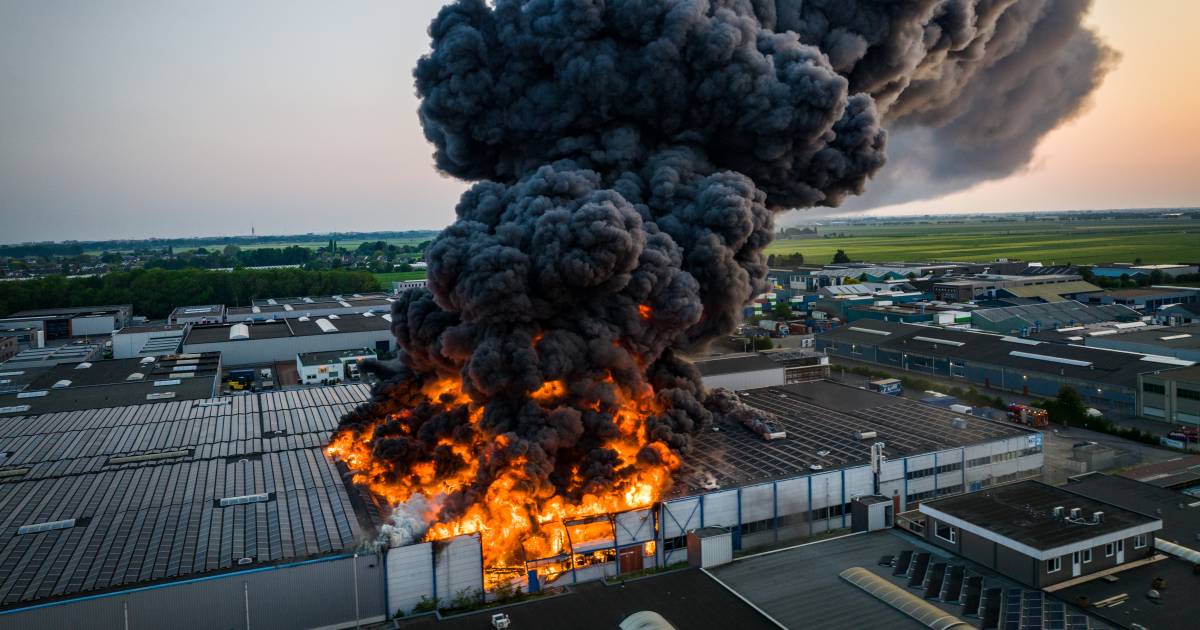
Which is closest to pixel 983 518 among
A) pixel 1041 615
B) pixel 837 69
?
pixel 1041 615

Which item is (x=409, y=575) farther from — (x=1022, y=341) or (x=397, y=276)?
(x=397, y=276)

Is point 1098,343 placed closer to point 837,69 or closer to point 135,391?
point 837,69

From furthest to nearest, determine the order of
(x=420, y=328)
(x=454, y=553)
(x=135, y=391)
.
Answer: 1. (x=135, y=391)
2. (x=420, y=328)
3. (x=454, y=553)

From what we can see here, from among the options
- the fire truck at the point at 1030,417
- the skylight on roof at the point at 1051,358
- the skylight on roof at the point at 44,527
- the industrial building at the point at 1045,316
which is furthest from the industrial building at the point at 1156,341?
the skylight on roof at the point at 44,527

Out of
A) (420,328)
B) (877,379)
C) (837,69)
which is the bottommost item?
(877,379)

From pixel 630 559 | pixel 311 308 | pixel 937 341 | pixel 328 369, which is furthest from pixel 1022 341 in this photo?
A: pixel 311 308

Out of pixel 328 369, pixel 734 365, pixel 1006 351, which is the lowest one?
pixel 328 369

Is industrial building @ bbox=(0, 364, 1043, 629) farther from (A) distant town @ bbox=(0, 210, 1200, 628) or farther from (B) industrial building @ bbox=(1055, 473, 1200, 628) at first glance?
(B) industrial building @ bbox=(1055, 473, 1200, 628)
